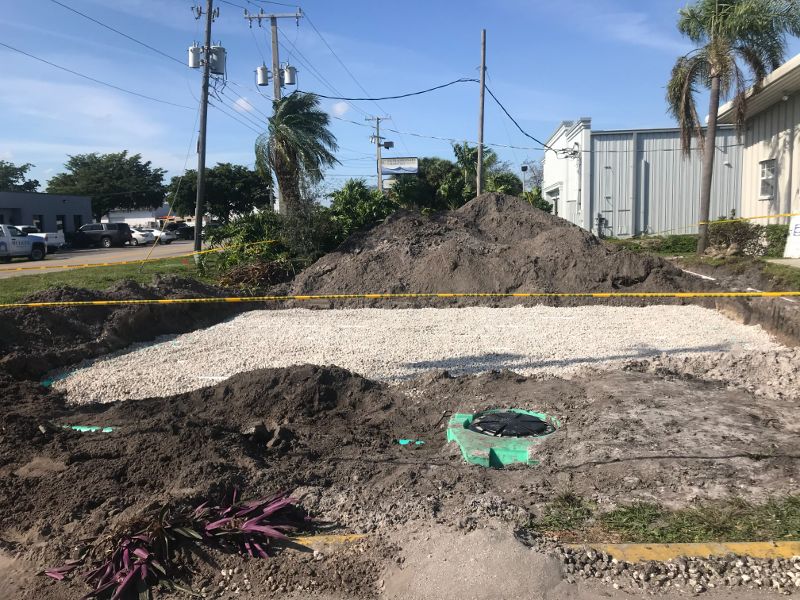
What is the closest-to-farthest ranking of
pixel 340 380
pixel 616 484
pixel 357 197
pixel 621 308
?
pixel 616 484
pixel 340 380
pixel 621 308
pixel 357 197

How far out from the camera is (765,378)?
7.11 metres

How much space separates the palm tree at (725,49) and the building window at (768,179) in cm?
193

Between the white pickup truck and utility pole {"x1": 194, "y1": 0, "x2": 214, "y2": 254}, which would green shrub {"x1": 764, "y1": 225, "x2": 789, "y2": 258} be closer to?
utility pole {"x1": 194, "y1": 0, "x2": 214, "y2": 254}

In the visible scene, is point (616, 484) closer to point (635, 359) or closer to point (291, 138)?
point (635, 359)

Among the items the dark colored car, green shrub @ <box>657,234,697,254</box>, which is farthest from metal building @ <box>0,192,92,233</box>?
green shrub @ <box>657,234,697,254</box>

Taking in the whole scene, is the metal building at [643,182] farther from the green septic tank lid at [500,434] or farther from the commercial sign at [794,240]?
the green septic tank lid at [500,434]

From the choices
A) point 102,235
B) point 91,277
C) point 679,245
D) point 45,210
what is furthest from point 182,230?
point 679,245

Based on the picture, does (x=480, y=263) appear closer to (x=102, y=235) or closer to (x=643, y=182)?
(x=643, y=182)

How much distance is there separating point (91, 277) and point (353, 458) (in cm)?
1443

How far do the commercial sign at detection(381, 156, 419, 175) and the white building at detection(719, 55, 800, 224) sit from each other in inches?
1914

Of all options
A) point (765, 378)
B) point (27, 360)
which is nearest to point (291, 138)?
point (27, 360)

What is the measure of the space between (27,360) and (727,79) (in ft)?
64.9

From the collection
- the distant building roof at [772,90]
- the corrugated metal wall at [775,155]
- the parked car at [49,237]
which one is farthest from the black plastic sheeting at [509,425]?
the parked car at [49,237]

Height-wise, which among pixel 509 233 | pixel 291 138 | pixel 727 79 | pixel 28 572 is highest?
pixel 727 79
